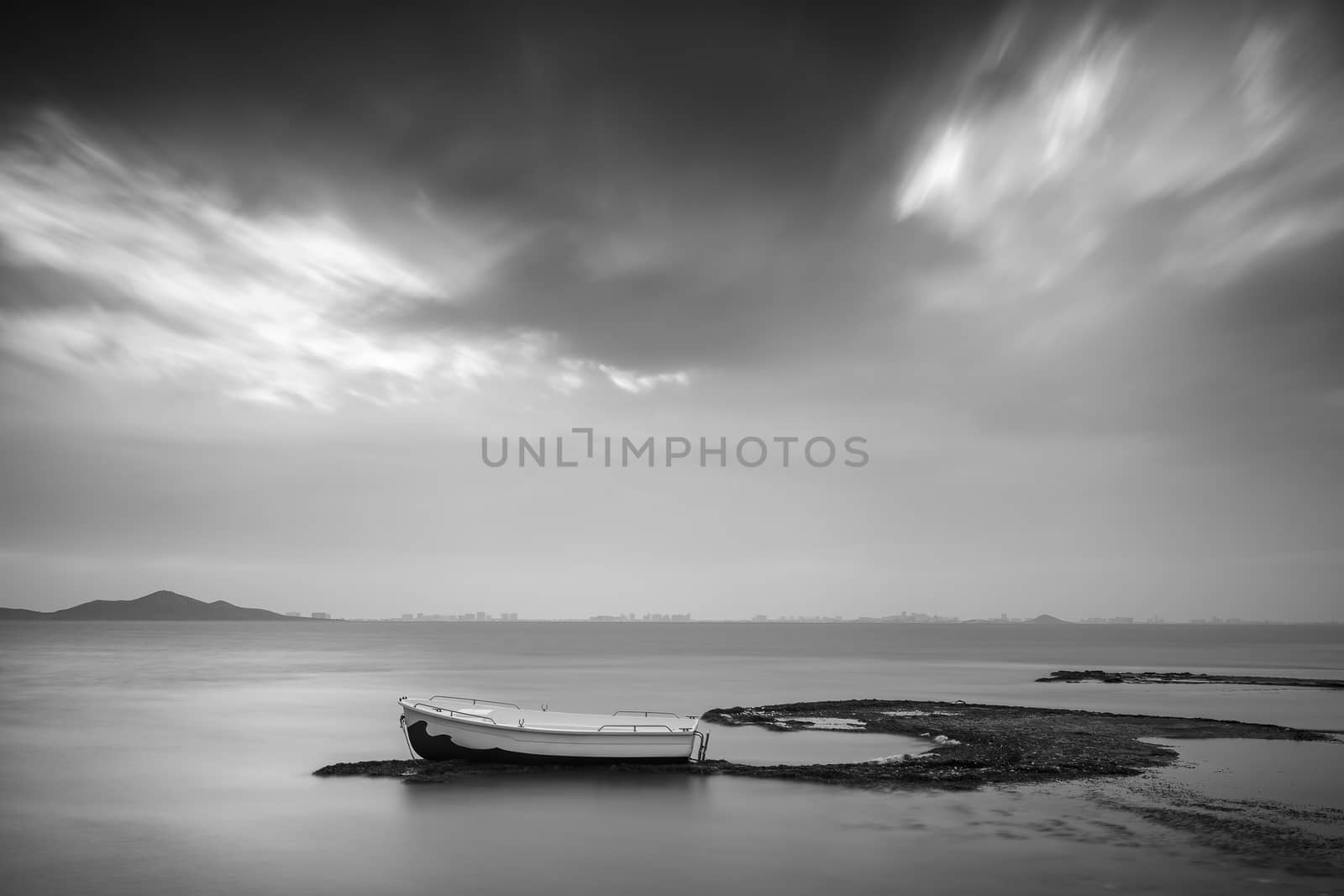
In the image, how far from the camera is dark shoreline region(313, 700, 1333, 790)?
74.6ft

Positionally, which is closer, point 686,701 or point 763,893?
point 763,893

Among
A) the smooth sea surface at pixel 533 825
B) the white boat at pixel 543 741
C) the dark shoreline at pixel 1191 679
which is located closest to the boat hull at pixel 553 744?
the white boat at pixel 543 741

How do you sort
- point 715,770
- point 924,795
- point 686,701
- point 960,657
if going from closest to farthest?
1. point 924,795
2. point 715,770
3. point 686,701
4. point 960,657

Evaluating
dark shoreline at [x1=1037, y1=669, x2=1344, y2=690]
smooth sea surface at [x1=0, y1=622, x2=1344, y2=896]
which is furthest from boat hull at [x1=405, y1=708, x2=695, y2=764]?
dark shoreline at [x1=1037, y1=669, x2=1344, y2=690]

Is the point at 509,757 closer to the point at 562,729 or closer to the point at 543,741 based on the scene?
the point at 543,741

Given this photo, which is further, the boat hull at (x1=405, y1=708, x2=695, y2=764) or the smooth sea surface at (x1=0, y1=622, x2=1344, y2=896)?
the boat hull at (x1=405, y1=708, x2=695, y2=764)

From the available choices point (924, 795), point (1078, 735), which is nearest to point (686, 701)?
point (1078, 735)

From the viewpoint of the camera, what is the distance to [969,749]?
26.8 meters

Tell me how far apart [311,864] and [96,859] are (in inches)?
173

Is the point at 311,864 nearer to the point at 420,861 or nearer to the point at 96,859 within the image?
the point at 420,861

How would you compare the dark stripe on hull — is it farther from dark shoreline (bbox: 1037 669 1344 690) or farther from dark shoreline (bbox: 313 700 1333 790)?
dark shoreline (bbox: 1037 669 1344 690)

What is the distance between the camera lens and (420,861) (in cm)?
1645

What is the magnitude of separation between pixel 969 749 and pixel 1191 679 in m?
45.1

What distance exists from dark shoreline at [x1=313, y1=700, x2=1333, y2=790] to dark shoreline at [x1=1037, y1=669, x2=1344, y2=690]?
2632 cm
